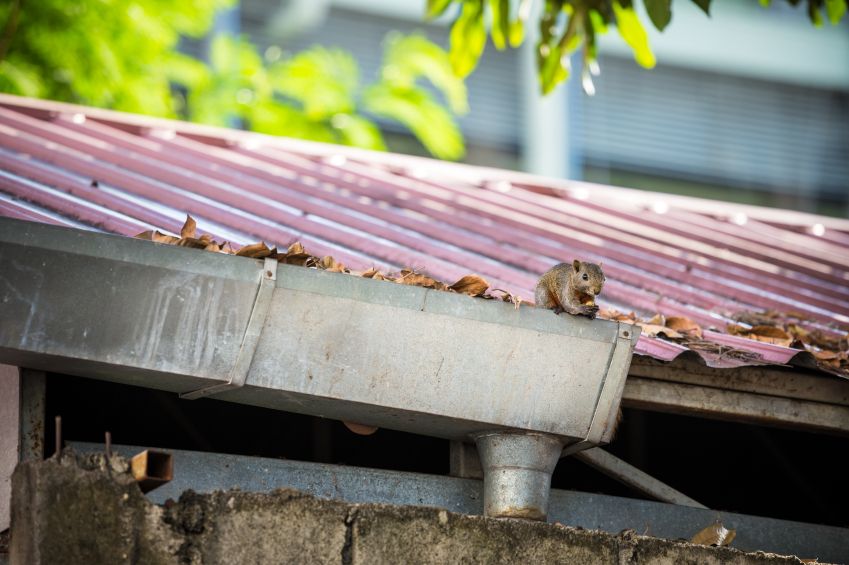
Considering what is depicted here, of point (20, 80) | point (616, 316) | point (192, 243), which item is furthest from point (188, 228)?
point (20, 80)

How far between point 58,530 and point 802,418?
2.79 m

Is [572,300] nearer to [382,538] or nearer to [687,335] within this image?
[687,335]

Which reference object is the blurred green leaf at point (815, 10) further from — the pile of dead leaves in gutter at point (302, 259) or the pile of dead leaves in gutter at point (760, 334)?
the pile of dead leaves in gutter at point (302, 259)

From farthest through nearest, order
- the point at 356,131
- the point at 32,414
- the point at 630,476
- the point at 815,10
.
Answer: the point at 356,131
the point at 815,10
the point at 630,476
the point at 32,414

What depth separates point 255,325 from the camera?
3.98 m

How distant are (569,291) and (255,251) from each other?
1.12 meters

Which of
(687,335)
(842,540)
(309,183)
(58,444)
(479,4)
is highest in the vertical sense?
(479,4)

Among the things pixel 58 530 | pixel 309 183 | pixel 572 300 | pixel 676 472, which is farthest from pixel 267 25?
pixel 58 530

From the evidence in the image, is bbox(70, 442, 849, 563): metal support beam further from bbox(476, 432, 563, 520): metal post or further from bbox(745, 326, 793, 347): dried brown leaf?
bbox(745, 326, 793, 347): dried brown leaf

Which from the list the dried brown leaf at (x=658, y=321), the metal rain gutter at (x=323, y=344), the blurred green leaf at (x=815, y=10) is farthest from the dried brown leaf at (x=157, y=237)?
the blurred green leaf at (x=815, y=10)

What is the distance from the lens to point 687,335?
4816mm

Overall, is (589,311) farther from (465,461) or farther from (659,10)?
(659,10)

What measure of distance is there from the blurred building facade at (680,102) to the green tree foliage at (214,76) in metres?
0.55

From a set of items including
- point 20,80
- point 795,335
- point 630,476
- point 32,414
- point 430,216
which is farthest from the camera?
point 20,80
